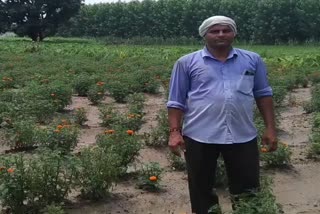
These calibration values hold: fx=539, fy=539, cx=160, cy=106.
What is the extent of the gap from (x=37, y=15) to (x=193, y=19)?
13197 millimetres

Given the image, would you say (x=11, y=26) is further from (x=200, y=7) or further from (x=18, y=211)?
(x=18, y=211)

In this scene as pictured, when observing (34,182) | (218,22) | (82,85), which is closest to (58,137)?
(34,182)

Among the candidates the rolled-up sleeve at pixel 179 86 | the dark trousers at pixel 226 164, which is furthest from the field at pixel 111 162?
the rolled-up sleeve at pixel 179 86

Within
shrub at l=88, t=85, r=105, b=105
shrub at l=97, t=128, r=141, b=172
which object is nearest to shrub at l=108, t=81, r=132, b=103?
shrub at l=88, t=85, r=105, b=105

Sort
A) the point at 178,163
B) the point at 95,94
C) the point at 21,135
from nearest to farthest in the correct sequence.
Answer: the point at 178,163
the point at 21,135
the point at 95,94

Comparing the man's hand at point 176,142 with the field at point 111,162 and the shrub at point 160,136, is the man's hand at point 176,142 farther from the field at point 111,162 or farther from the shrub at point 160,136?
the shrub at point 160,136

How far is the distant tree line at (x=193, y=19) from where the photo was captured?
130 feet

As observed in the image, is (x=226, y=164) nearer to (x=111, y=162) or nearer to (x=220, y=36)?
(x=220, y=36)

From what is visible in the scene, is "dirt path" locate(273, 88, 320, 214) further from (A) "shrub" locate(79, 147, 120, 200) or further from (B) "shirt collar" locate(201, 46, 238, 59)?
(B) "shirt collar" locate(201, 46, 238, 59)

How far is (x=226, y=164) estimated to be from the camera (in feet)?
11.5

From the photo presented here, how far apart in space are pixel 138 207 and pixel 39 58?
1214 centimetres

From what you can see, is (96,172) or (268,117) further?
(96,172)

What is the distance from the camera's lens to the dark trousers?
3.42 m

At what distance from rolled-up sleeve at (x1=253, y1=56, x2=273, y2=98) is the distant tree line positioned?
3698cm
